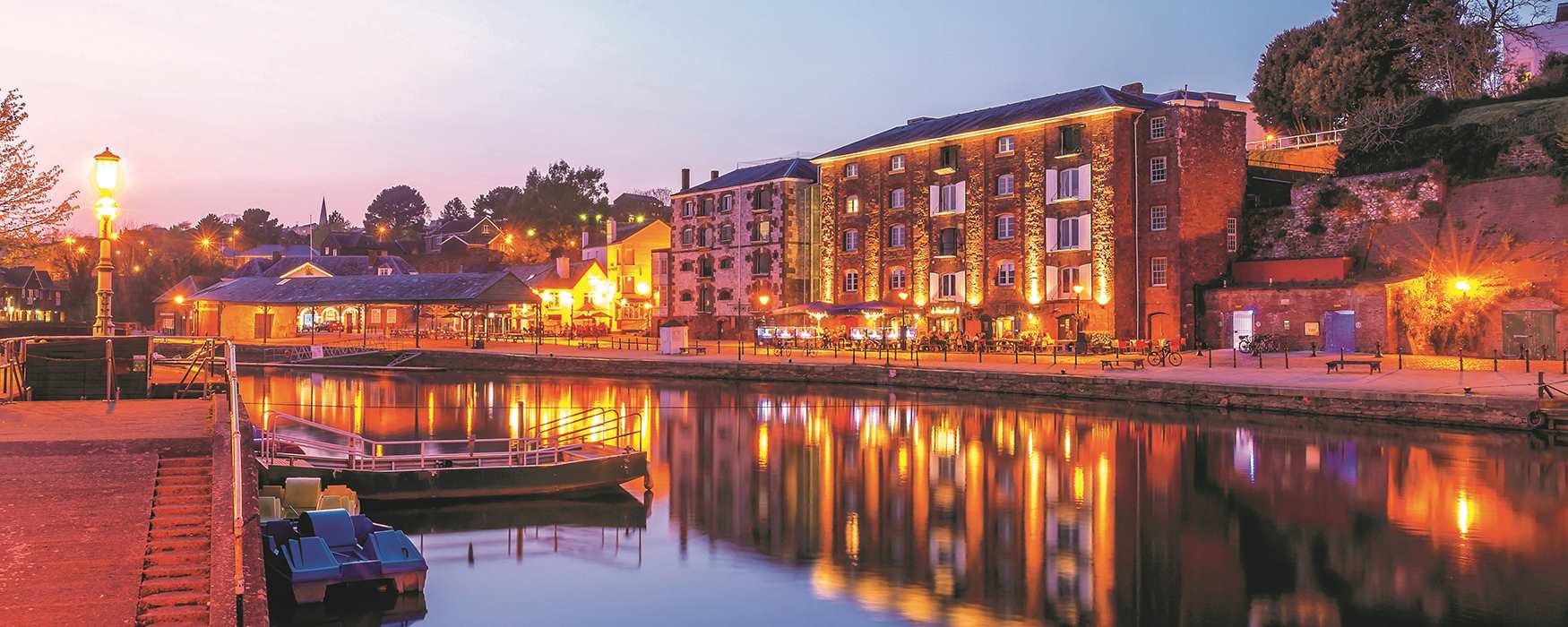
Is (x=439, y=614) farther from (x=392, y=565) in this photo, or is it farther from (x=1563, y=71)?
(x=1563, y=71)

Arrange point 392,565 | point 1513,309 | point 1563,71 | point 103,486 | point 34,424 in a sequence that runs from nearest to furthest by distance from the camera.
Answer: point 103,486 → point 34,424 → point 392,565 → point 1513,309 → point 1563,71

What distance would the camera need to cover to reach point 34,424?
12.6 m

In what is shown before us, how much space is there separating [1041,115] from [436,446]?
117ft

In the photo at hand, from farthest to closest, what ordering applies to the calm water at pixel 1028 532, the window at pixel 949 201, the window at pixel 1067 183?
the window at pixel 949 201, the window at pixel 1067 183, the calm water at pixel 1028 532

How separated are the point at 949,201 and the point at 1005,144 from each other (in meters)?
4.37

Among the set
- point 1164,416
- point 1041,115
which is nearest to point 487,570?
point 1164,416

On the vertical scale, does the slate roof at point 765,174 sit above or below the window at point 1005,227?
above

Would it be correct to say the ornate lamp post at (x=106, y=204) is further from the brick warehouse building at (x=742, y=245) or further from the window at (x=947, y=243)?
the brick warehouse building at (x=742, y=245)

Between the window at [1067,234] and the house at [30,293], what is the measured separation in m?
80.5

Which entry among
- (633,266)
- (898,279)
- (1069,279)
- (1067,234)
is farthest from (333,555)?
(633,266)

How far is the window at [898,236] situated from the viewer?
60625 millimetres

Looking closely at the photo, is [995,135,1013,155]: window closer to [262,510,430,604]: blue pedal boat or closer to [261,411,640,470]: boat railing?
[261,411,640,470]: boat railing

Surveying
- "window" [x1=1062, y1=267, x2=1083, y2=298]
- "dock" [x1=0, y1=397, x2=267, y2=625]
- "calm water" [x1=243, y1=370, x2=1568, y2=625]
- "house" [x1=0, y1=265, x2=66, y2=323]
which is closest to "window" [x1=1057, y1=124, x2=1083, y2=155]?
"window" [x1=1062, y1=267, x2=1083, y2=298]

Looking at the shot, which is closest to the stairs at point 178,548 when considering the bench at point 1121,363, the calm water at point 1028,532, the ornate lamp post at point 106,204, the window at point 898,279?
the calm water at point 1028,532
